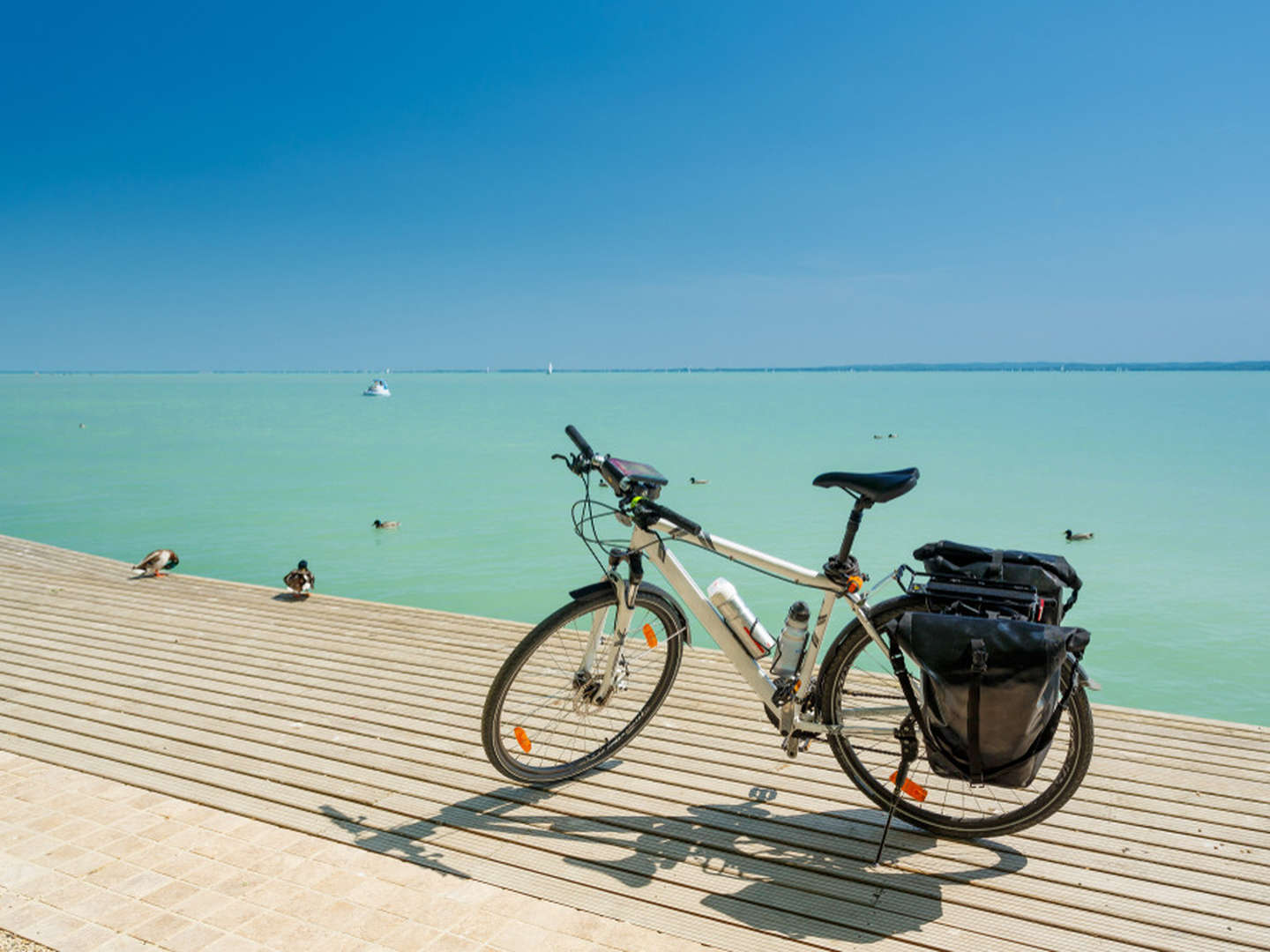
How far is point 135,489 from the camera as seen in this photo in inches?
870

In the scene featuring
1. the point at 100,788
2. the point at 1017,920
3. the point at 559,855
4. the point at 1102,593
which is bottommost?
the point at 100,788

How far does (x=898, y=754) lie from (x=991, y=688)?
645mm

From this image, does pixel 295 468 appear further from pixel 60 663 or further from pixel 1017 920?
pixel 1017 920

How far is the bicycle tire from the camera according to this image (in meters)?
2.72

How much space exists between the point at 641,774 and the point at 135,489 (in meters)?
22.7

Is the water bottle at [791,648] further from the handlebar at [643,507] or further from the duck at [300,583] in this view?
the duck at [300,583]

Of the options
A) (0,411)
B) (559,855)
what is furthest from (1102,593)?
(0,411)

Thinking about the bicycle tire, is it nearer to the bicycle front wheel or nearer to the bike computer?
the bicycle front wheel

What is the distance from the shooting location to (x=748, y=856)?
9.22ft

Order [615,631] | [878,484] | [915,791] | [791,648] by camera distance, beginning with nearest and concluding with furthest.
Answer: [878,484]
[915,791]
[791,648]
[615,631]

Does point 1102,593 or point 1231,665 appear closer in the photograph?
point 1231,665

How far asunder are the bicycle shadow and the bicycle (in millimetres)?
117

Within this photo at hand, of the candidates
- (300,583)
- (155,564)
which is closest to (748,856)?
(300,583)

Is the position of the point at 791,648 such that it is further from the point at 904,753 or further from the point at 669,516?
the point at 669,516
